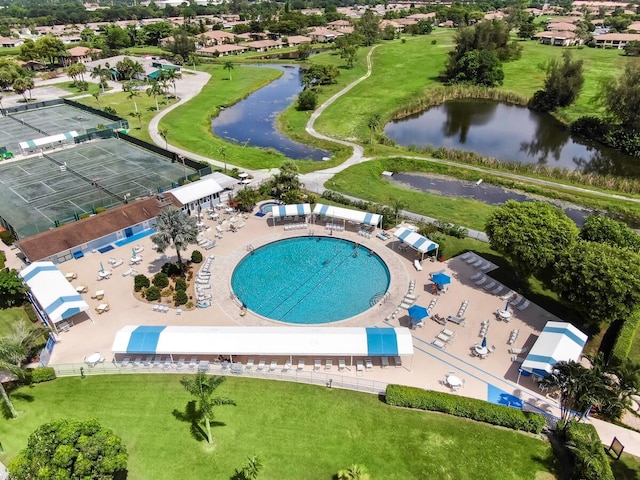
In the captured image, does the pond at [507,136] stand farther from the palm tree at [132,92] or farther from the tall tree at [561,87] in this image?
the palm tree at [132,92]

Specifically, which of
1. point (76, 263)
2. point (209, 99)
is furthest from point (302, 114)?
point (76, 263)

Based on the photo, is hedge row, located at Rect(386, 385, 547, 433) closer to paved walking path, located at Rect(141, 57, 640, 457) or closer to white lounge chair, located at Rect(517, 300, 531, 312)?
paved walking path, located at Rect(141, 57, 640, 457)

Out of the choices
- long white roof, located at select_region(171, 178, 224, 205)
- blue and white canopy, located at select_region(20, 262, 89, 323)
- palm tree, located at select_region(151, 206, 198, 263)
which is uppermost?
palm tree, located at select_region(151, 206, 198, 263)

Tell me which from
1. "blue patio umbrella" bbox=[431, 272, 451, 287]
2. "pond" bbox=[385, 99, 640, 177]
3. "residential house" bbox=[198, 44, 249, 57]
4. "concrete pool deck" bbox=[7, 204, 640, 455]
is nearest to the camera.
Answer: "concrete pool deck" bbox=[7, 204, 640, 455]

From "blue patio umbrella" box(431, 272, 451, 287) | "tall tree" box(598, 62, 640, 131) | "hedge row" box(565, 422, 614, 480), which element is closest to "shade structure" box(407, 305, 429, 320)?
"blue patio umbrella" box(431, 272, 451, 287)

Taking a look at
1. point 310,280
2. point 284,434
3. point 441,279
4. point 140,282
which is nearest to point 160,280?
point 140,282

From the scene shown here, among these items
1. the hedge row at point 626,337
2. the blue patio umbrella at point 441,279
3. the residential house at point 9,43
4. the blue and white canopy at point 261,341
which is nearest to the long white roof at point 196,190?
the blue and white canopy at point 261,341

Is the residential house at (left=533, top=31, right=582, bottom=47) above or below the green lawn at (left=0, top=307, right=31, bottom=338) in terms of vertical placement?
above
